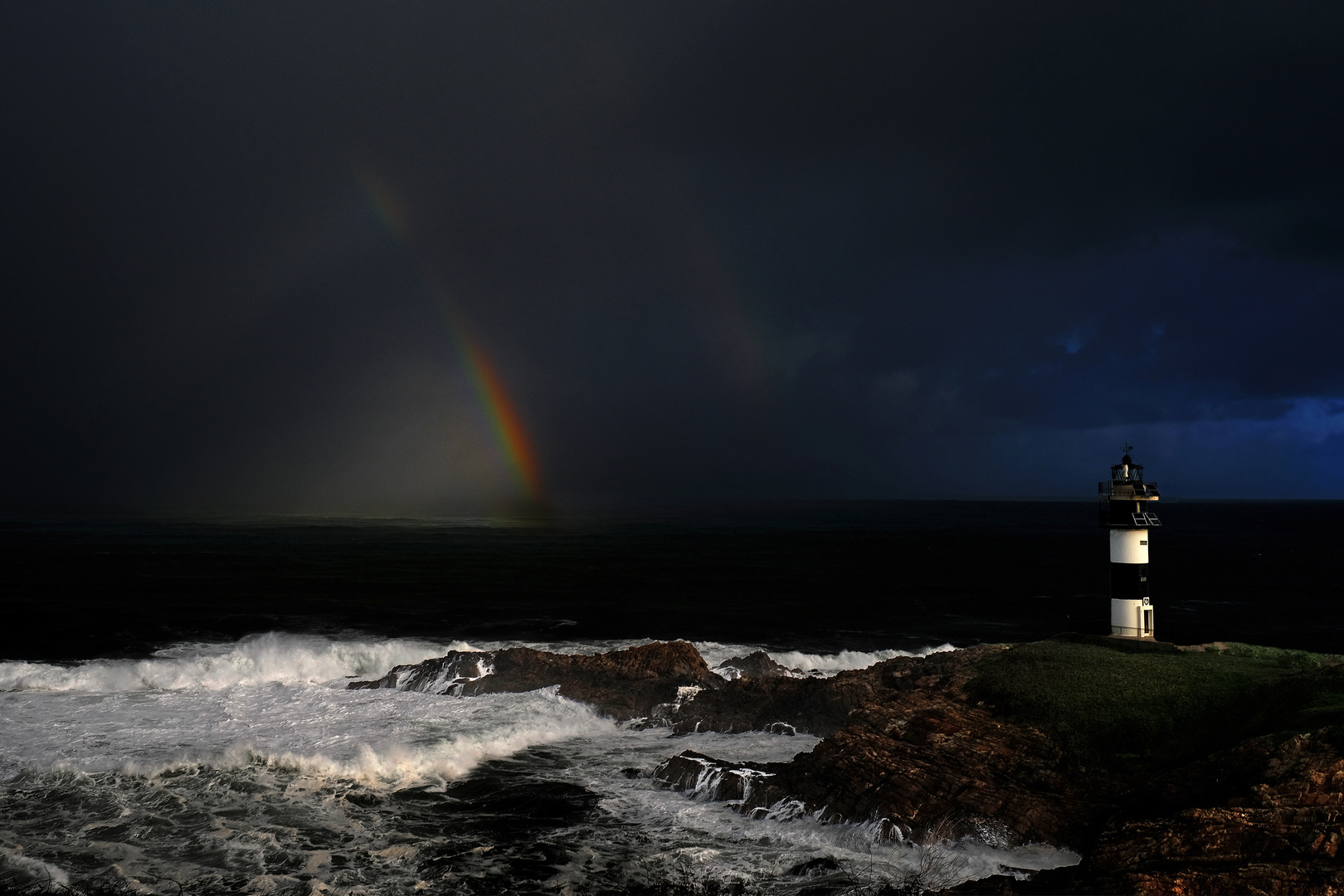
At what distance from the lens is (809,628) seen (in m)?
41.5

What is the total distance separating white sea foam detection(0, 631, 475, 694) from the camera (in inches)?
1120

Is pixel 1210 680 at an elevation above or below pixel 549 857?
above

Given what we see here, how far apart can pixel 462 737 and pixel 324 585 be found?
42.6 m

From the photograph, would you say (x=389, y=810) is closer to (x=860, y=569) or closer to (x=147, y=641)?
(x=147, y=641)

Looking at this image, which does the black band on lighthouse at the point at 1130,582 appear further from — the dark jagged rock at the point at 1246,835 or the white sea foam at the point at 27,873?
the white sea foam at the point at 27,873

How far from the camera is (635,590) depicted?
5691 cm

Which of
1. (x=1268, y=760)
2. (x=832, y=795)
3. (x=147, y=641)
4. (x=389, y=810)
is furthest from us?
(x=147, y=641)

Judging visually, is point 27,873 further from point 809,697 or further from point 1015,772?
point 1015,772

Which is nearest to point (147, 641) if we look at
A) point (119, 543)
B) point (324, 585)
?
point (324, 585)

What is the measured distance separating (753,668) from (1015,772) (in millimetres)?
14031

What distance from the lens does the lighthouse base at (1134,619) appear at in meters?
25.5

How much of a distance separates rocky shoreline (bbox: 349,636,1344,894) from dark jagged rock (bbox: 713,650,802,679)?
272 cm

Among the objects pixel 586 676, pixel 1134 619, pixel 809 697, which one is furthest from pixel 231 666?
pixel 1134 619

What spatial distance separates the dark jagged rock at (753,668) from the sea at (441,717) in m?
1.64
